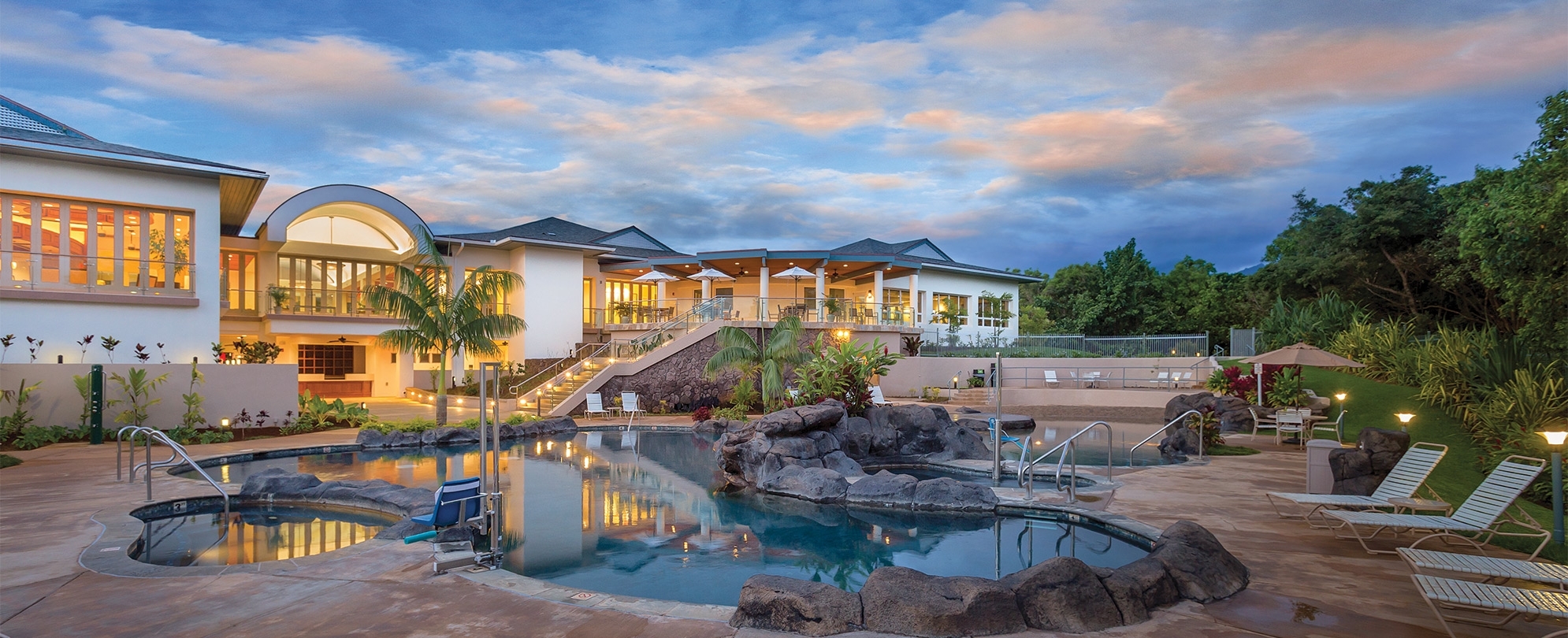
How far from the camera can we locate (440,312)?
758 inches

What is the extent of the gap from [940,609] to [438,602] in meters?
3.65

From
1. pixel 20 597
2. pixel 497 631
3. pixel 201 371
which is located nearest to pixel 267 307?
pixel 201 371

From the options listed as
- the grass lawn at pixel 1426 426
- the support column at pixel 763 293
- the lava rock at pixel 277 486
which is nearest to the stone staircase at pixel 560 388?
the support column at pixel 763 293

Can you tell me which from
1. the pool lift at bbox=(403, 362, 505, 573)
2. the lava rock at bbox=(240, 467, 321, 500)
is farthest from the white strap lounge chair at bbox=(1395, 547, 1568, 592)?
the lava rock at bbox=(240, 467, 321, 500)

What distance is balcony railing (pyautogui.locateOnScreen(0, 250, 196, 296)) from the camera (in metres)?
17.2

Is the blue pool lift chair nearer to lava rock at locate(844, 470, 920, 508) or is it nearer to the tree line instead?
lava rock at locate(844, 470, 920, 508)

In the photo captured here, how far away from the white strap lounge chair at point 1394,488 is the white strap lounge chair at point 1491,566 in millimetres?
2025

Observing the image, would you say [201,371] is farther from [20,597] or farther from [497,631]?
[497,631]

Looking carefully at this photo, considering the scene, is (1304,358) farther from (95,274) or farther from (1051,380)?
(95,274)

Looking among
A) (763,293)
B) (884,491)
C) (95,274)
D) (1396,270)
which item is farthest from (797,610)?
(1396,270)

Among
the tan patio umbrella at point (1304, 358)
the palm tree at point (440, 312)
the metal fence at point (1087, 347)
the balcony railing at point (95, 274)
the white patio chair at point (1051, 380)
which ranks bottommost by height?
the white patio chair at point (1051, 380)

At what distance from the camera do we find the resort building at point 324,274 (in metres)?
17.6

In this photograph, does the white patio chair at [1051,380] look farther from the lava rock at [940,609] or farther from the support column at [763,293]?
the lava rock at [940,609]

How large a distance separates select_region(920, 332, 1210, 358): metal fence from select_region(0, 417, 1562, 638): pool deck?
23450 millimetres
